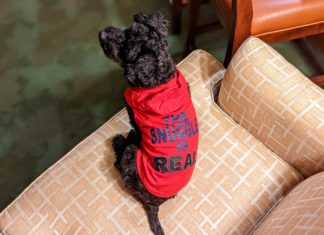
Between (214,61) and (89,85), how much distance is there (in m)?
0.80

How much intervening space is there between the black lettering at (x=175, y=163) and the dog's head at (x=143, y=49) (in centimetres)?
23

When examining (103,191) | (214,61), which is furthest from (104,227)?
(214,61)

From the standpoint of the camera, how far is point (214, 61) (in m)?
1.25

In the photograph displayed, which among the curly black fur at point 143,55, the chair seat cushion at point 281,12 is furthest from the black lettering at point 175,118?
the chair seat cushion at point 281,12

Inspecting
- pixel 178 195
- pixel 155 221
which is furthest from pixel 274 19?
pixel 155 221

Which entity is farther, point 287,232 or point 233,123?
point 233,123

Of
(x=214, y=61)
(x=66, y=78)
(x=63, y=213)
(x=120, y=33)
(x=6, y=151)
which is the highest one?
(x=120, y=33)

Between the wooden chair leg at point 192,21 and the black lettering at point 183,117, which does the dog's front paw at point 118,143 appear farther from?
the wooden chair leg at point 192,21

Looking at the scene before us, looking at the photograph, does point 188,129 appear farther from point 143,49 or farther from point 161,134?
point 143,49

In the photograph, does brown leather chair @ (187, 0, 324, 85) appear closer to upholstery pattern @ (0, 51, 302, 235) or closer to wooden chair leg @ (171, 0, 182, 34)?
upholstery pattern @ (0, 51, 302, 235)

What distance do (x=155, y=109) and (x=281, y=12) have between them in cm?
63

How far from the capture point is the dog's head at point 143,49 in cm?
89

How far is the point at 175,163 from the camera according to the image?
3.06 ft

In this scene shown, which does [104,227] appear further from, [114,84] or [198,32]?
[198,32]
